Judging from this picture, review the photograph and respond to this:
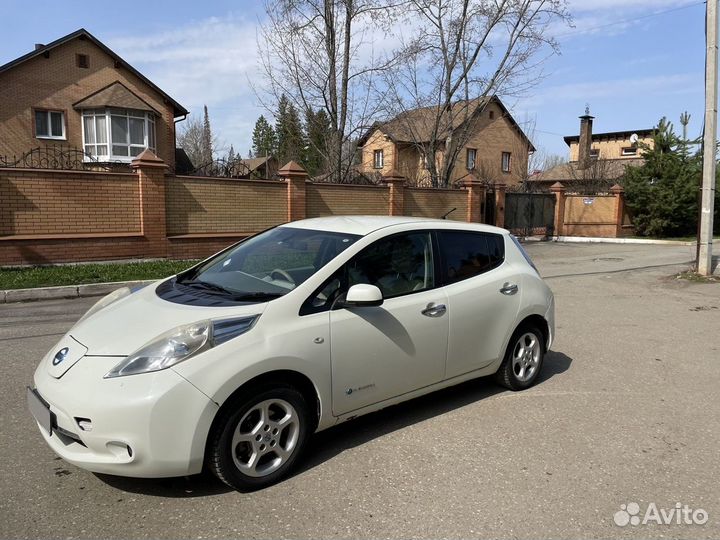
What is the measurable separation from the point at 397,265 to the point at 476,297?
777 mm

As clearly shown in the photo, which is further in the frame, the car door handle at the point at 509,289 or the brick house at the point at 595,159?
the brick house at the point at 595,159

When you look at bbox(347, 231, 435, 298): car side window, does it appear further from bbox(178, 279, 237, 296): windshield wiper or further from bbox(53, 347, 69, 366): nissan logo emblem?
bbox(53, 347, 69, 366): nissan logo emblem

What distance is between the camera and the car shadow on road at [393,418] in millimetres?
3617

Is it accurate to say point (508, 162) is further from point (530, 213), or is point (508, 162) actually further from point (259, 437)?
point (259, 437)

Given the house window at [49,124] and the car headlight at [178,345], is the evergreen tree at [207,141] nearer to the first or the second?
the house window at [49,124]

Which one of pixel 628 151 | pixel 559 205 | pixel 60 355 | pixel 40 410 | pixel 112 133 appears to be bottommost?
pixel 40 410

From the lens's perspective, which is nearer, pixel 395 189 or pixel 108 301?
pixel 108 301

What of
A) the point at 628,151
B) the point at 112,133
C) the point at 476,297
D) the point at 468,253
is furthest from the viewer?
the point at 628,151

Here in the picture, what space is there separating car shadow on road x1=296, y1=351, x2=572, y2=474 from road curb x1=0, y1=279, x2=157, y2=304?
5.87 m

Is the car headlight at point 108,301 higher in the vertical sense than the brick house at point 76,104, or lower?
lower

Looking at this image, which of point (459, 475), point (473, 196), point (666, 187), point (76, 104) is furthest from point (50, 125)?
point (666, 187)

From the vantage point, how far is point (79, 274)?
10438 mm

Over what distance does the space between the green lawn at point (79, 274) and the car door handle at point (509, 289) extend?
809cm

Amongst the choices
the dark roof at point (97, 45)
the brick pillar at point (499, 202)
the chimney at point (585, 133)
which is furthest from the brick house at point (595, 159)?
the dark roof at point (97, 45)
